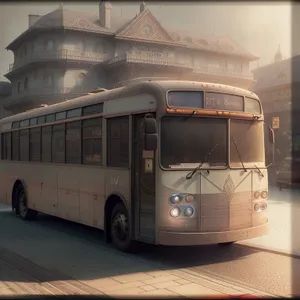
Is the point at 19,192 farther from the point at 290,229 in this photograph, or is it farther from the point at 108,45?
the point at 108,45

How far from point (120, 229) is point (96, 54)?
41.0m

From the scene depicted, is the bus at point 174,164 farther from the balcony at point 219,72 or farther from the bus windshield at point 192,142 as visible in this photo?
the balcony at point 219,72

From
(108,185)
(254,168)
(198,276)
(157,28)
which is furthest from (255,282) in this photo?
(157,28)

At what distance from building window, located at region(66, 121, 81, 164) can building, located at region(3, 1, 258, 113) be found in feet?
115

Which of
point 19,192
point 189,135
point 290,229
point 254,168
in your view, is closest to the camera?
point 189,135

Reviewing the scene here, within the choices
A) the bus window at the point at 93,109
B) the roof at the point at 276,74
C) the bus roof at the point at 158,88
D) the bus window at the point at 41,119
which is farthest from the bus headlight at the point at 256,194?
the roof at the point at 276,74

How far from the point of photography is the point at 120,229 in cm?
761

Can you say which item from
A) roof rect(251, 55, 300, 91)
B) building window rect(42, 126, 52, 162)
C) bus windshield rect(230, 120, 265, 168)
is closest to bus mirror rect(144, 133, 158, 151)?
bus windshield rect(230, 120, 265, 168)

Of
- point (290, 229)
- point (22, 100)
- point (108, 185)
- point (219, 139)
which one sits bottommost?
point (290, 229)

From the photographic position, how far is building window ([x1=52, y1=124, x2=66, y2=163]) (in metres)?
9.66

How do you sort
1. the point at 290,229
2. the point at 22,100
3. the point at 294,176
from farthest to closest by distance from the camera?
the point at 22,100 → the point at 294,176 → the point at 290,229

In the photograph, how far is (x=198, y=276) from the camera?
615 centimetres

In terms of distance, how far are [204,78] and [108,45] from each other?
38.6ft

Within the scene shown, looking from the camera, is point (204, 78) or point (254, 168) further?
point (204, 78)
